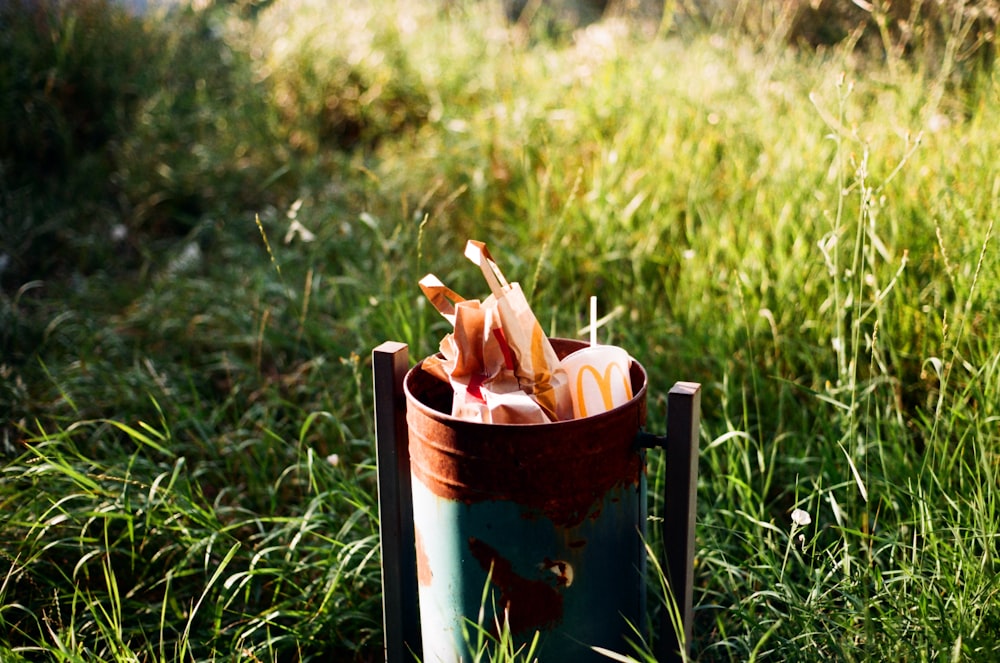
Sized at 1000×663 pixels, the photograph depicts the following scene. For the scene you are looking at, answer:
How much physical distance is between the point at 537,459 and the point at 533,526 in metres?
0.14

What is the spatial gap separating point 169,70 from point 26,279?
1.96 m

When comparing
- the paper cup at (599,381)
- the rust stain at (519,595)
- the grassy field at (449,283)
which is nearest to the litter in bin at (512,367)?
the paper cup at (599,381)

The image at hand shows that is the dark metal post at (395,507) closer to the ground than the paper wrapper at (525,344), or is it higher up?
closer to the ground

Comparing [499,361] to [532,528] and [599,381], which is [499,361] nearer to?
[599,381]

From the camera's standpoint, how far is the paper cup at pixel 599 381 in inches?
72.8

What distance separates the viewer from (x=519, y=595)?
5.79 feet

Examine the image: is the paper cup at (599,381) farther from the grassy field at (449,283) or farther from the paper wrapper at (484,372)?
the grassy field at (449,283)

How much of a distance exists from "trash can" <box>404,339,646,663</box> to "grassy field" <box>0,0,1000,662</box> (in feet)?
0.83

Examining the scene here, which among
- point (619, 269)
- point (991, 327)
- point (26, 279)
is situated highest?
point (991, 327)

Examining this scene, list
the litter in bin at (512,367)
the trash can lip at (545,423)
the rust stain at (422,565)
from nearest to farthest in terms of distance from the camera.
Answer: the trash can lip at (545,423) < the litter in bin at (512,367) < the rust stain at (422,565)

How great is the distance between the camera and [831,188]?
129 inches

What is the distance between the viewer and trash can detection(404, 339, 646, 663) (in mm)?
1689

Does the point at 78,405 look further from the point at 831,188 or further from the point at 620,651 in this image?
the point at 831,188

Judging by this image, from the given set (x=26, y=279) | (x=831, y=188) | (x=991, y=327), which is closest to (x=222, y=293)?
(x=26, y=279)
